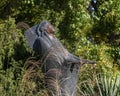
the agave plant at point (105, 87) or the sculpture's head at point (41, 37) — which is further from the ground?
the sculpture's head at point (41, 37)

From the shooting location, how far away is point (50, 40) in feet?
29.6

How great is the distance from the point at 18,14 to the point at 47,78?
4895 millimetres

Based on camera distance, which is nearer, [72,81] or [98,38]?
[72,81]

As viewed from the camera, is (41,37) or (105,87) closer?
(41,37)

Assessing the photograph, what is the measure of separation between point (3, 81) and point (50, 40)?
113 centimetres

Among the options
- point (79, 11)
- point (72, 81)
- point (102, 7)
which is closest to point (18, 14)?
point (79, 11)

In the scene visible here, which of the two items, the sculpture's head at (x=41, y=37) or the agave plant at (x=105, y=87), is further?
the agave plant at (x=105, y=87)

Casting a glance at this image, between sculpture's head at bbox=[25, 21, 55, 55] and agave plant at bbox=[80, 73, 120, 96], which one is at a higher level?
sculpture's head at bbox=[25, 21, 55, 55]

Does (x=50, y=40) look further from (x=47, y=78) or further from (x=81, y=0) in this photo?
(x=81, y=0)

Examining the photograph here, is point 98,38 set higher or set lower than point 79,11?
lower

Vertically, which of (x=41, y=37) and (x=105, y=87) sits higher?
(x=41, y=37)

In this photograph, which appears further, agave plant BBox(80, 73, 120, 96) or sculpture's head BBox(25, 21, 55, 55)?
agave plant BBox(80, 73, 120, 96)

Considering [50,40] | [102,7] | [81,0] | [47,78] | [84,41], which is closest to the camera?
[47,78]

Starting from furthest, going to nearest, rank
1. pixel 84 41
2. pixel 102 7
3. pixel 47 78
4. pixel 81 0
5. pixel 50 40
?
1. pixel 102 7
2. pixel 84 41
3. pixel 81 0
4. pixel 50 40
5. pixel 47 78
